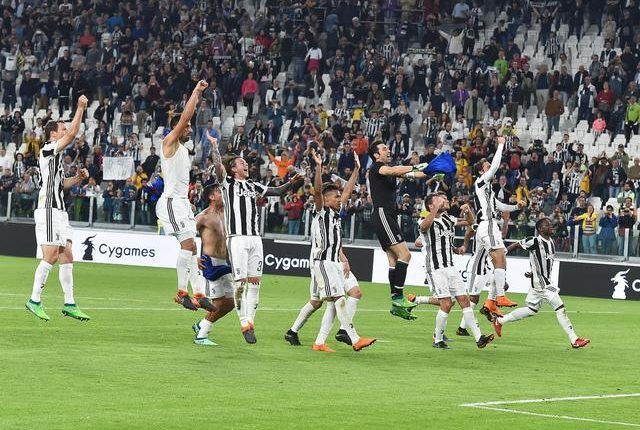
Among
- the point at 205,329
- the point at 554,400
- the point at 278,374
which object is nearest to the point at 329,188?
the point at 205,329

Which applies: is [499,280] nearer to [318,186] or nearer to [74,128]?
[318,186]

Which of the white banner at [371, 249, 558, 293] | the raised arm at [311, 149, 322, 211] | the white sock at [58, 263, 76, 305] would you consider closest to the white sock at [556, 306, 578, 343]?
the raised arm at [311, 149, 322, 211]

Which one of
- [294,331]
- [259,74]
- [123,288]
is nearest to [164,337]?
[294,331]

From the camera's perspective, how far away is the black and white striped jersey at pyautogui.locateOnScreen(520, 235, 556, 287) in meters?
20.2

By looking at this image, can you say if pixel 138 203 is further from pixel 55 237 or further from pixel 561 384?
pixel 561 384

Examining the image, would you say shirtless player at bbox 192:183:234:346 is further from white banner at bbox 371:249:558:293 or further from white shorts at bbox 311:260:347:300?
white banner at bbox 371:249:558:293

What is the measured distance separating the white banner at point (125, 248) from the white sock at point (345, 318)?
19.9 metres

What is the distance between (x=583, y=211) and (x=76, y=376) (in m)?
22.2

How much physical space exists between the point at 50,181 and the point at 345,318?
181 inches

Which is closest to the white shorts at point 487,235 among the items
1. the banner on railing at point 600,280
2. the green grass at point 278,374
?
the green grass at point 278,374

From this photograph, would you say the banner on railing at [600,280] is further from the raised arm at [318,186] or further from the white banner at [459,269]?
the raised arm at [318,186]

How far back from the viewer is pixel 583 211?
33.9m

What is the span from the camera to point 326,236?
17.7m

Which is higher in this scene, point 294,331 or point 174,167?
point 174,167
